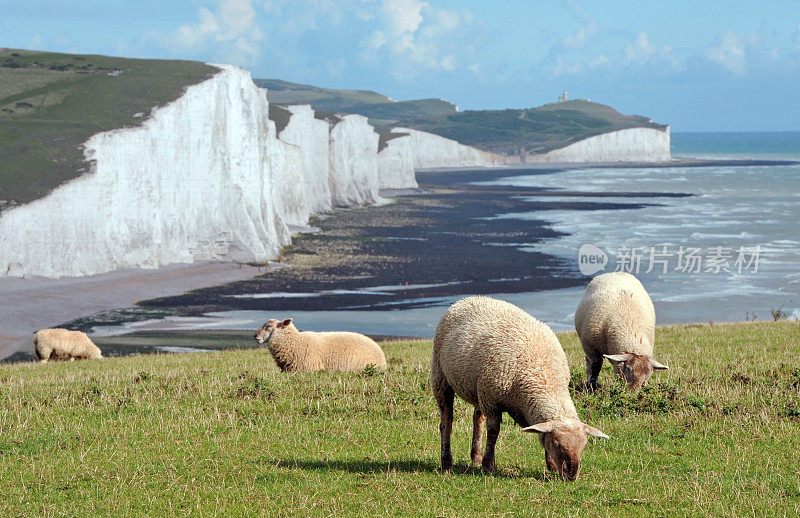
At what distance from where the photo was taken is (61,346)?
26578 mm

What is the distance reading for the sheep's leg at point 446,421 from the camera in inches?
388

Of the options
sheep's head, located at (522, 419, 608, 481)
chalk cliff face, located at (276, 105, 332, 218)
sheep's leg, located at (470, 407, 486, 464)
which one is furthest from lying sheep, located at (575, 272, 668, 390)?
chalk cliff face, located at (276, 105, 332, 218)

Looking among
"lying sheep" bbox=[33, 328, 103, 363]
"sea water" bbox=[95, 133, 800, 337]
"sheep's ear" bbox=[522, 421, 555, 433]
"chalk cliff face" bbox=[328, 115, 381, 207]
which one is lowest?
"sea water" bbox=[95, 133, 800, 337]

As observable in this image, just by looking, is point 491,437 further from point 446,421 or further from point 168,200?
point 168,200

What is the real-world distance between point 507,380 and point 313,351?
940cm

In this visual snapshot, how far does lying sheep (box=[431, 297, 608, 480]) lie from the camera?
29.3 feet

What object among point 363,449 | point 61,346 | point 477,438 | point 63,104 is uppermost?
point 63,104

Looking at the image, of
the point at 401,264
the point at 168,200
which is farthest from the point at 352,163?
the point at 168,200

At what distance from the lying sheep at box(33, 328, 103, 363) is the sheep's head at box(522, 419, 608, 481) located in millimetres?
20905

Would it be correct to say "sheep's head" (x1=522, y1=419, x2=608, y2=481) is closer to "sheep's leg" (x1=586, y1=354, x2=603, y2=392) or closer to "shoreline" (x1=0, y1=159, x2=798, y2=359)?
"sheep's leg" (x1=586, y1=354, x2=603, y2=392)

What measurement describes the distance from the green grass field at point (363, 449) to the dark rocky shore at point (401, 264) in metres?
30.4

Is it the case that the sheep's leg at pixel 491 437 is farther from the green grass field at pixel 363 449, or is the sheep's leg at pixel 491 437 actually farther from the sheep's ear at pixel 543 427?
the sheep's ear at pixel 543 427

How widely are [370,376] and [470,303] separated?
6.24m

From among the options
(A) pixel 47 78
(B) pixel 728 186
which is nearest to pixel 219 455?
(A) pixel 47 78
